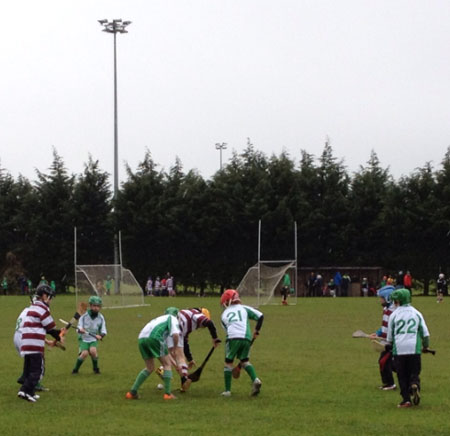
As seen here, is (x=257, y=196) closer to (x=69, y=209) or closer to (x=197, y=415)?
(x=69, y=209)

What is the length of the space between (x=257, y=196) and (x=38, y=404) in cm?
5624

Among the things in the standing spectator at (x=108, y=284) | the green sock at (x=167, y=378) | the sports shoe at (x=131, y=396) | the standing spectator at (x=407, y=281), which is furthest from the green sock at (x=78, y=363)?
the standing spectator at (x=407, y=281)

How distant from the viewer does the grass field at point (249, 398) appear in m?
13.6

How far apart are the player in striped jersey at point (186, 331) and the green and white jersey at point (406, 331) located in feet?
10.5

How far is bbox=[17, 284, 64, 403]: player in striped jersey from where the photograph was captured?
16.4m

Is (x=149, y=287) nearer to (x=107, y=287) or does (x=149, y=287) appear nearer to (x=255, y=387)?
(x=107, y=287)

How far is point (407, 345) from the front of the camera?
15227 mm

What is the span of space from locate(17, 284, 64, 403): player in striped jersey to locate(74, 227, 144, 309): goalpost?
34761 mm

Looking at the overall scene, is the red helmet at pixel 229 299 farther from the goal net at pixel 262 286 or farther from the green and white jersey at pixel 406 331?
the goal net at pixel 262 286

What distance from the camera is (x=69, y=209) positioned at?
76.3m

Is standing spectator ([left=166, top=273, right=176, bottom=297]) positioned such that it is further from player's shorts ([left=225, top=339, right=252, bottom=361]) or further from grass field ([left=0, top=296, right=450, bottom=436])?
player's shorts ([left=225, top=339, right=252, bottom=361])

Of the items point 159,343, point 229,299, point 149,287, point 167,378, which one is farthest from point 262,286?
point 159,343

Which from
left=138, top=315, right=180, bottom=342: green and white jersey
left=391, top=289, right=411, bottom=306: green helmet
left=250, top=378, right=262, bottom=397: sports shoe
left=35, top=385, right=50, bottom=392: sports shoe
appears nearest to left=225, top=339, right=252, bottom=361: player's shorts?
left=250, top=378, right=262, bottom=397: sports shoe

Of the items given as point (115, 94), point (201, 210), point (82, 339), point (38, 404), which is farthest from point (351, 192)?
point (38, 404)
